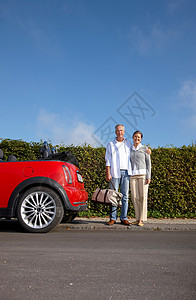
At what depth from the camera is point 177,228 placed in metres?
6.61

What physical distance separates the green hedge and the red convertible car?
2962 mm

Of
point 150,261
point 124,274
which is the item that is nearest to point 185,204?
point 150,261

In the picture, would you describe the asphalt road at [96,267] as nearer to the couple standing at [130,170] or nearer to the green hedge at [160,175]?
the couple standing at [130,170]

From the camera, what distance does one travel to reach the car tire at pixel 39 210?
5723 millimetres

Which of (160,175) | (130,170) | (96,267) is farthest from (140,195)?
(96,267)

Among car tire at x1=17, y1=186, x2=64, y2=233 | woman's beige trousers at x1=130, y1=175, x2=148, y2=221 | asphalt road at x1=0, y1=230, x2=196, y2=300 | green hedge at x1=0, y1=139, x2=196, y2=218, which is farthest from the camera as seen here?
green hedge at x1=0, y1=139, x2=196, y2=218

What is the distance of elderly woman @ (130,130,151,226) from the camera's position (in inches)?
267

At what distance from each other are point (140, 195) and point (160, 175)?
7.62 feet

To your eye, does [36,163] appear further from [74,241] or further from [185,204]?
[185,204]

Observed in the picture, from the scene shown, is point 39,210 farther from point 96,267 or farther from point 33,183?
point 96,267

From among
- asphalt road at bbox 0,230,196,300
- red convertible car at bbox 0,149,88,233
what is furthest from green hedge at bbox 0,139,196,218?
asphalt road at bbox 0,230,196,300

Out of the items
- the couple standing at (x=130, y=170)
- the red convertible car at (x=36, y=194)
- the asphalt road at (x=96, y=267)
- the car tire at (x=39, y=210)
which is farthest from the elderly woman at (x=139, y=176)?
the car tire at (x=39, y=210)

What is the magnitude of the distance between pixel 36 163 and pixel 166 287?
3.80m

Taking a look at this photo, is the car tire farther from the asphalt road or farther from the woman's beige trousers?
the woman's beige trousers
